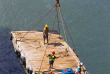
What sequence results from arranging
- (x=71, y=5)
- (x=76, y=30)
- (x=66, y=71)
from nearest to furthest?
(x=66, y=71), (x=76, y=30), (x=71, y=5)

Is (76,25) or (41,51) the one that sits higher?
(76,25)

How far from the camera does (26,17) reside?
37781mm

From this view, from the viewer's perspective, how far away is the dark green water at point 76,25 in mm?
28438

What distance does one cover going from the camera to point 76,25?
119 feet

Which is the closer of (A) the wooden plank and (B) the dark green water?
(A) the wooden plank

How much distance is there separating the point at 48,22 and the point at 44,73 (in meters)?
17.7

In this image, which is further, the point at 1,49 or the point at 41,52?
the point at 1,49

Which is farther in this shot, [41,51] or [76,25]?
[76,25]

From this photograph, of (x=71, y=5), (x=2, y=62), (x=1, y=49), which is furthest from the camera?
(x=71, y=5)

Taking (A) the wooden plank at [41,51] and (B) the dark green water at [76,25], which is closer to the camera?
(A) the wooden plank at [41,51]

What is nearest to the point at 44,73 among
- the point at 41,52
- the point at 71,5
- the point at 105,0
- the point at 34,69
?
the point at 34,69

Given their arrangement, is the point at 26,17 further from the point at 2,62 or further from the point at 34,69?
the point at 34,69

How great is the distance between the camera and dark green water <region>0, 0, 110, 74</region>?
1120 inches

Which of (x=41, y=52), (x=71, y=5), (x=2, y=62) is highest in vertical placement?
(x=71, y=5)
